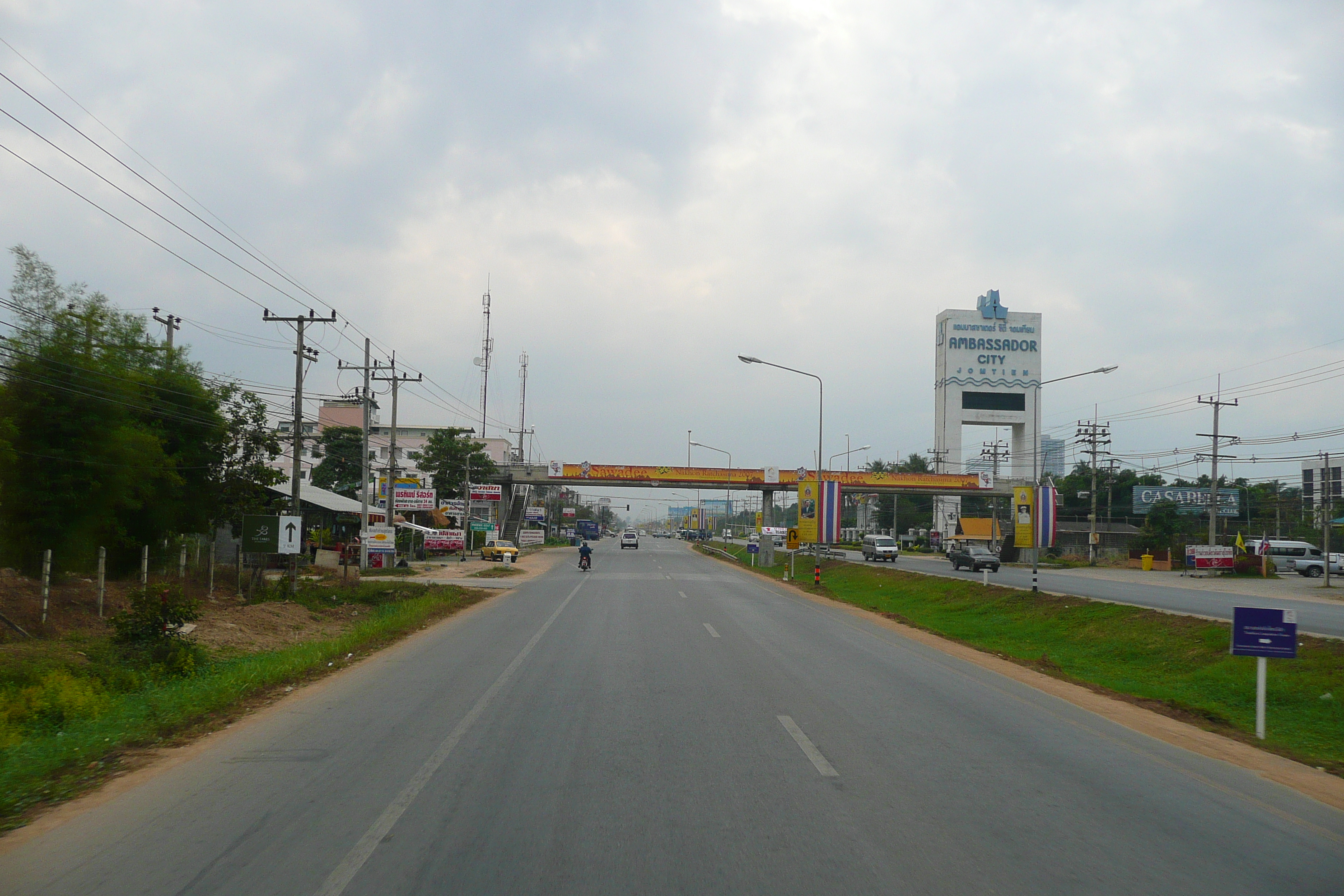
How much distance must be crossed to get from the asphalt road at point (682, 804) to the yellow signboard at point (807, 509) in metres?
35.0

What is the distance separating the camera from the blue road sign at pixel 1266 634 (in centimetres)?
988

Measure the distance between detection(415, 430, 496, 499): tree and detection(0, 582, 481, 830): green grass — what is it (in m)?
56.8

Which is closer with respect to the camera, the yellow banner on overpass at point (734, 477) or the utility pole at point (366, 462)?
the utility pole at point (366, 462)

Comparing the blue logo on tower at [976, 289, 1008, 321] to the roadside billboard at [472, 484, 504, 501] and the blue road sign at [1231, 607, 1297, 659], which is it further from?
the blue road sign at [1231, 607, 1297, 659]

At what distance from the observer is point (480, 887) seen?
4699mm

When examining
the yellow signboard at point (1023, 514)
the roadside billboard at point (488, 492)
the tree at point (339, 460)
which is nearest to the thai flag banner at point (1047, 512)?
the yellow signboard at point (1023, 514)

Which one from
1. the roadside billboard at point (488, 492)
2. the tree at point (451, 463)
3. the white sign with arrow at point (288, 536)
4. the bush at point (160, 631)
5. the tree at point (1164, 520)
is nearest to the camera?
the bush at point (160, 631)

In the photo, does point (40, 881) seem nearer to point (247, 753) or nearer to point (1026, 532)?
point (247, 753)

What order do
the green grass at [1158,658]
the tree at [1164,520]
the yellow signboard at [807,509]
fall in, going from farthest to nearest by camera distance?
the tree at [1164,520], the yellow signboard at [807,509], the green grass at [1158,658]

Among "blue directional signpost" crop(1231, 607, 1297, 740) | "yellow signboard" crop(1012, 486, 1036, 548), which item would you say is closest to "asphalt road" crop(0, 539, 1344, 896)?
"blue directional signpost" crop(1231, 607, 1297, 740)

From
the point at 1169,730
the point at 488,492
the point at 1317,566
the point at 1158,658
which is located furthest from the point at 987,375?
the point at 1169,730

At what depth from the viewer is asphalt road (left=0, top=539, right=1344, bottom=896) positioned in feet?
16.2

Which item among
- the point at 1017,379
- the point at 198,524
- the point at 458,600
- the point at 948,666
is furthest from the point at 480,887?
the point at 1017,379

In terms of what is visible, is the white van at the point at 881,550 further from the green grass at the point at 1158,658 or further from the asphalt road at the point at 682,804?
the asphalt road at the point at 682,804
